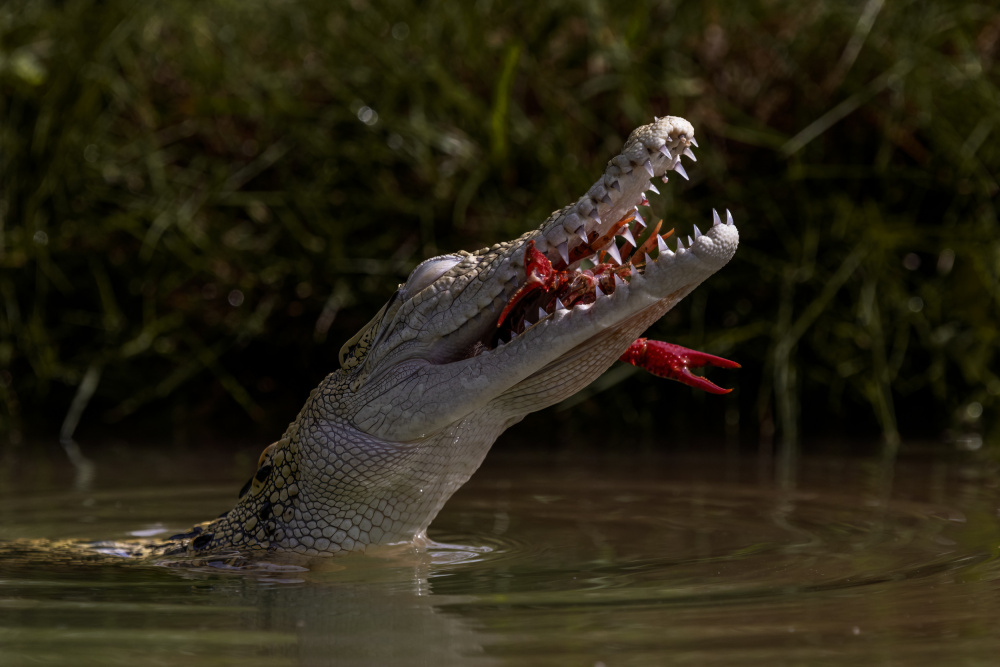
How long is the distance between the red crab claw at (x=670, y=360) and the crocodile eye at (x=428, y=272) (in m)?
0.56

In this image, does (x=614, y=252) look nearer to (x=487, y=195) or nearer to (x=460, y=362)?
(x=460, y=362)

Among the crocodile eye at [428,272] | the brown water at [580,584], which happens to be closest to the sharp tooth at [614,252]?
the crocodile eye at [428,272]

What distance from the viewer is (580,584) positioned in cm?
259

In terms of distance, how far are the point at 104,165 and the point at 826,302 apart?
12.9ft

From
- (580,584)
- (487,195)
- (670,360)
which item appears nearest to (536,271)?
(670,360)

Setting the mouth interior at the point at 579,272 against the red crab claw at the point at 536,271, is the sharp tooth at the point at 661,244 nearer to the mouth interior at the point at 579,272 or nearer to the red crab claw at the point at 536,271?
the mouth interior at the point at 579,272

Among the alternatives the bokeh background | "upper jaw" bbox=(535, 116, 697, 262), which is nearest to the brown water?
"upper jaw" bbox=(535, 116, 697, 262)

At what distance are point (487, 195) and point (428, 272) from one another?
281 cm

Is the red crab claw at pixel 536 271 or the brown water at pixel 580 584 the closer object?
the brown water at pixel 580 584

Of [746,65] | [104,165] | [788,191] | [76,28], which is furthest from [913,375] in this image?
[76,28]

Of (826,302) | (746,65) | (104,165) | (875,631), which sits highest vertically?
(746,65)

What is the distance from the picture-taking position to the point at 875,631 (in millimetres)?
2020

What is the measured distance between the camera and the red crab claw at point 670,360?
9.48 feet

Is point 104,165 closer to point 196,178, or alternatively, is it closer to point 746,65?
point 196,178
